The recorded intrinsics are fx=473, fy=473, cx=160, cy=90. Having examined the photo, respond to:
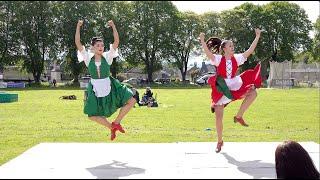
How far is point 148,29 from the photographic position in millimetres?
65250

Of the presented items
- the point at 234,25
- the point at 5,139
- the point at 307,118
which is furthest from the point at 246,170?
the point at 234,25

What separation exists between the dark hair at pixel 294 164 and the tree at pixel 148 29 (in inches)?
2429

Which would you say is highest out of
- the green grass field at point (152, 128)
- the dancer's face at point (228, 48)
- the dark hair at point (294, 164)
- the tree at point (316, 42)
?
the tree at point (316, 42)

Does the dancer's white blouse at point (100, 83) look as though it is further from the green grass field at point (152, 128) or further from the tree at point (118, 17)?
the tree at point (118, 17)

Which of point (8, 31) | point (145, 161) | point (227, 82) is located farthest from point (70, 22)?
point (145, 161)

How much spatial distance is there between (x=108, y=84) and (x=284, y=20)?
212ft

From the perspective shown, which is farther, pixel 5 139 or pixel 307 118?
pixel 307 118

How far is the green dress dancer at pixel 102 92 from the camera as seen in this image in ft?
23.4

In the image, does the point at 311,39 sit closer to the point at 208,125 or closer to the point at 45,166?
the point at 208,125

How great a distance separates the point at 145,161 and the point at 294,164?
3219mm

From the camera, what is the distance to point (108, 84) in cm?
718

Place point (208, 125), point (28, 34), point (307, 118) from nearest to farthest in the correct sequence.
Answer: point (208, 125), point (307, 118), point (28, 34)

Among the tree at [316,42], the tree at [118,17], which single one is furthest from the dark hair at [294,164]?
the tree at [316,42]

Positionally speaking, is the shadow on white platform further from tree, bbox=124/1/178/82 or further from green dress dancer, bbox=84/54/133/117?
tree, bbox=124/1/178/82
